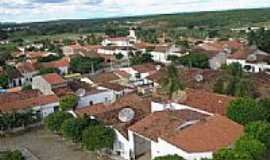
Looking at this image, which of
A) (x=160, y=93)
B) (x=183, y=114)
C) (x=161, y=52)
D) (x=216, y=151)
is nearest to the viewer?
(x=216, y=151)

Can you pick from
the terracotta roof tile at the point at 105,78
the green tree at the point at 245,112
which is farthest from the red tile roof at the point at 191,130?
the terracotta roof tile at the point at 105,78

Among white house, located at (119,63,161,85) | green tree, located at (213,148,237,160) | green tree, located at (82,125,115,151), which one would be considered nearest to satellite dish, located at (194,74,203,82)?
white house, located at (119,63,161,85)

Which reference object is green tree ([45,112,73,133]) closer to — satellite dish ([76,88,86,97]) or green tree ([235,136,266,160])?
satellite dish ([76,88,86,97])

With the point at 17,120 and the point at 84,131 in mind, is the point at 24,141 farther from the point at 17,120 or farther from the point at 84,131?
the point at 84,131

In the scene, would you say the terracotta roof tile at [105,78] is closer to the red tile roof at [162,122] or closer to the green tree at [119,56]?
the red tile roof at [162,122]

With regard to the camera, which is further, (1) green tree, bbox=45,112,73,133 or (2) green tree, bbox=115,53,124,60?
(2) green tree, bbox=115,53,124,60

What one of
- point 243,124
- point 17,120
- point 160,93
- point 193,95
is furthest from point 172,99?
point 17,120

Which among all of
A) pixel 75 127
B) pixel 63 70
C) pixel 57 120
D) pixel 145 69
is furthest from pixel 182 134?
pixel 63 70
